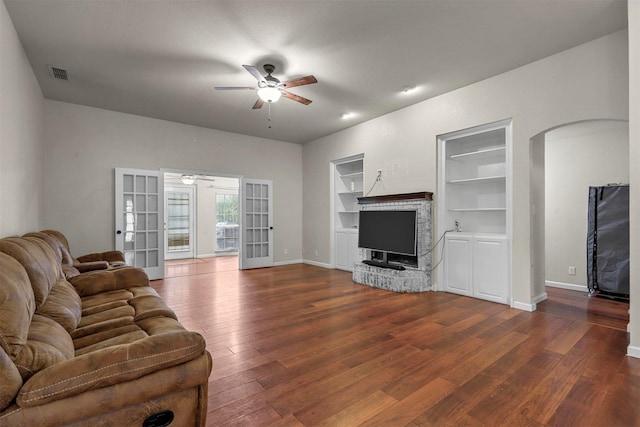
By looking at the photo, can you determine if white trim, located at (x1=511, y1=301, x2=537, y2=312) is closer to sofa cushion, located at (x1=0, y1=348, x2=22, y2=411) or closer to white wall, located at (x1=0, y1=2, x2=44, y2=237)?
sofa cushion, located at (x1=0, y1=348, x2=22, y2=411)

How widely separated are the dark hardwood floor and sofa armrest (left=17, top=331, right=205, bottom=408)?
2.38ft

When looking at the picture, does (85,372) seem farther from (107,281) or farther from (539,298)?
(539,298)

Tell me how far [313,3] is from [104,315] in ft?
10.1

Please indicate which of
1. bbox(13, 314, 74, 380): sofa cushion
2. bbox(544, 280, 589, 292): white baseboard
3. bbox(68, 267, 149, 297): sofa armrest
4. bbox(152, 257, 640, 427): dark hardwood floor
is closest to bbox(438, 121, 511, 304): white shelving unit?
bbox(152, 257, 640, 427): dark hardwood floor

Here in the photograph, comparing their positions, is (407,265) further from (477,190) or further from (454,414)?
(454,414)

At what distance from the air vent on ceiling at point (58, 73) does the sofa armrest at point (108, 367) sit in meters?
4.32

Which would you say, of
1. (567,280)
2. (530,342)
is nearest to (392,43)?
(530,342)

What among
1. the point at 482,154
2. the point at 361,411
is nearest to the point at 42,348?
the point at 361,411

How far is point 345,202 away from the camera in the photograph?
705cm

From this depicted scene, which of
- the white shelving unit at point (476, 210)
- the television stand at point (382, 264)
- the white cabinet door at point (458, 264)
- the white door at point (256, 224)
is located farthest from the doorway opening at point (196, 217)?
the white cabinet door at point (458, 264)

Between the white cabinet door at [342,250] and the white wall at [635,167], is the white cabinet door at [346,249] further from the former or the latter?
the white wall at [635,167]

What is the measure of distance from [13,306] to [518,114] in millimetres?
4999

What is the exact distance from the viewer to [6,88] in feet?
8.87

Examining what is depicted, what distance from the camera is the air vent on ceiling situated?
12.7 ft
